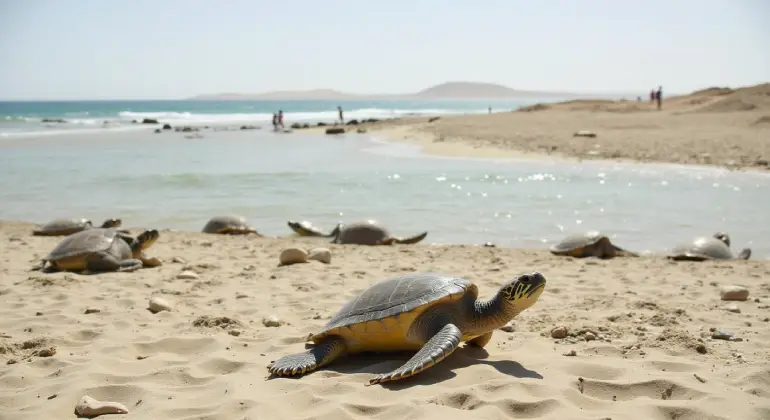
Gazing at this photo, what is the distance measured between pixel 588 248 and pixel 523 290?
4524 millimetres

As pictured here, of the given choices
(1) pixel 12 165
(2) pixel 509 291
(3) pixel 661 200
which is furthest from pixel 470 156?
(2) pixel 509 291

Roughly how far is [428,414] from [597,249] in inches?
222

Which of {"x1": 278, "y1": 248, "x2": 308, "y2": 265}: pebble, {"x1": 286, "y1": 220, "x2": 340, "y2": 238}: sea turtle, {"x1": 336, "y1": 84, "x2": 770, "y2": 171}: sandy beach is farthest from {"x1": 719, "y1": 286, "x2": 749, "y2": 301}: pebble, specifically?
{"x1": 336, "y1": 84, "x2": 770, "y2": 171}: sandy beach

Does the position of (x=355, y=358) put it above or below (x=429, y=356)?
below

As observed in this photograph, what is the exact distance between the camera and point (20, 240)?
9516 mm

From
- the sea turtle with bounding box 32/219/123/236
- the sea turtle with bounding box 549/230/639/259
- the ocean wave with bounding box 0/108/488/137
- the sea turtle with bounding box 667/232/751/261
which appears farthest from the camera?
the ocean wave with bounding box 0/108/488/137

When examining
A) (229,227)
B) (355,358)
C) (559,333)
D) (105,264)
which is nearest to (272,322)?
(355,358)

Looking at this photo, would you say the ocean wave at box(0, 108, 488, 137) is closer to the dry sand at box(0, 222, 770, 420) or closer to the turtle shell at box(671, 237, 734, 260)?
the dry sand at box(0, 222, 770, 420)

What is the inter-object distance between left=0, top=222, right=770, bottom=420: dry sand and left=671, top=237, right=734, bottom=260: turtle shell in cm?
37

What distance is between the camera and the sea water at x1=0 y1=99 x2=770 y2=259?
10.8 m

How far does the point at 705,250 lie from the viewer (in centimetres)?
818

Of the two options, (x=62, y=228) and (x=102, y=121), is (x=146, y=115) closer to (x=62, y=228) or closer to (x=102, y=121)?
(x=102, y=121)

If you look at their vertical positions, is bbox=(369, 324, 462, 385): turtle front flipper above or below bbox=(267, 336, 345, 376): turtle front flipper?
above

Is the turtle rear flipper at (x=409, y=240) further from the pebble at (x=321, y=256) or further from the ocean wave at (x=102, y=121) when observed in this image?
the ocean wave at (x=102, y=121)
